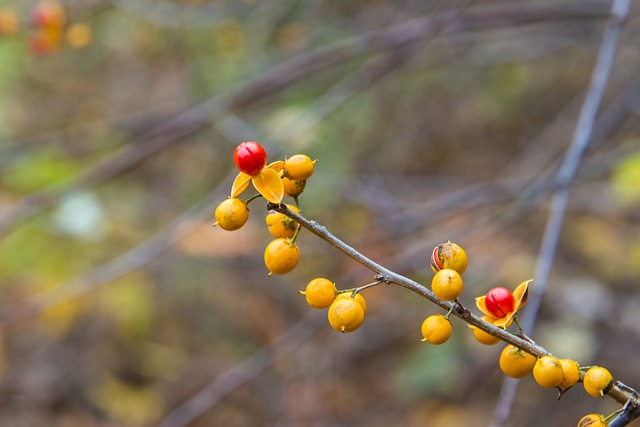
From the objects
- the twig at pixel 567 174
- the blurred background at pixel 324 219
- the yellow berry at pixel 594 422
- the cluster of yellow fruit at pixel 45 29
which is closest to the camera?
the yellow berry at pixel 594 422

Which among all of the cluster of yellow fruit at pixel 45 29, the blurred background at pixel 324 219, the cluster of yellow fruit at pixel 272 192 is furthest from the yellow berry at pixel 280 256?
the cluster of yellow fruit at pixel 45 29

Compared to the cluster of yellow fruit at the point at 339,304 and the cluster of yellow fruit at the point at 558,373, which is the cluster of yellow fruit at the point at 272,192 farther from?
the cluster of yellow fruit at the point at 558,373

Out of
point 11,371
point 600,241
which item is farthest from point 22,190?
point 600,241

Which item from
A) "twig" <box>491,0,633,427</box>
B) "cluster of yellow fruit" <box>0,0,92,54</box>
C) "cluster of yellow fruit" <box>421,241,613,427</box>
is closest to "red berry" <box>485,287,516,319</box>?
"cluster of yellow fruit" <box>421,241,613,427</box>

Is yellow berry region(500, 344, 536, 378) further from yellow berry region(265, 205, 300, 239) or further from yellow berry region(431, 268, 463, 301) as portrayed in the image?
yellow berry region(265, 205, 300, 239)

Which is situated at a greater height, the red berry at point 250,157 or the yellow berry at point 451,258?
the red berry at point 250,157

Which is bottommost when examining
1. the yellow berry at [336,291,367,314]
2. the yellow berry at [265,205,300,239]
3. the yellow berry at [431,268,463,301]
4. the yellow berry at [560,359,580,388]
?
the yellow berry at [560,359,580,388]

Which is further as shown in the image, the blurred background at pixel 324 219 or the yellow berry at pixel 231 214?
the blurred background at pixel 324 219

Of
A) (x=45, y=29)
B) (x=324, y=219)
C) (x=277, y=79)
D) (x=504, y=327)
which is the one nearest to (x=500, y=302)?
(x=504, y=327)

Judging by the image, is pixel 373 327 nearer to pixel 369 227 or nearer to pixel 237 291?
pixel 369 227
